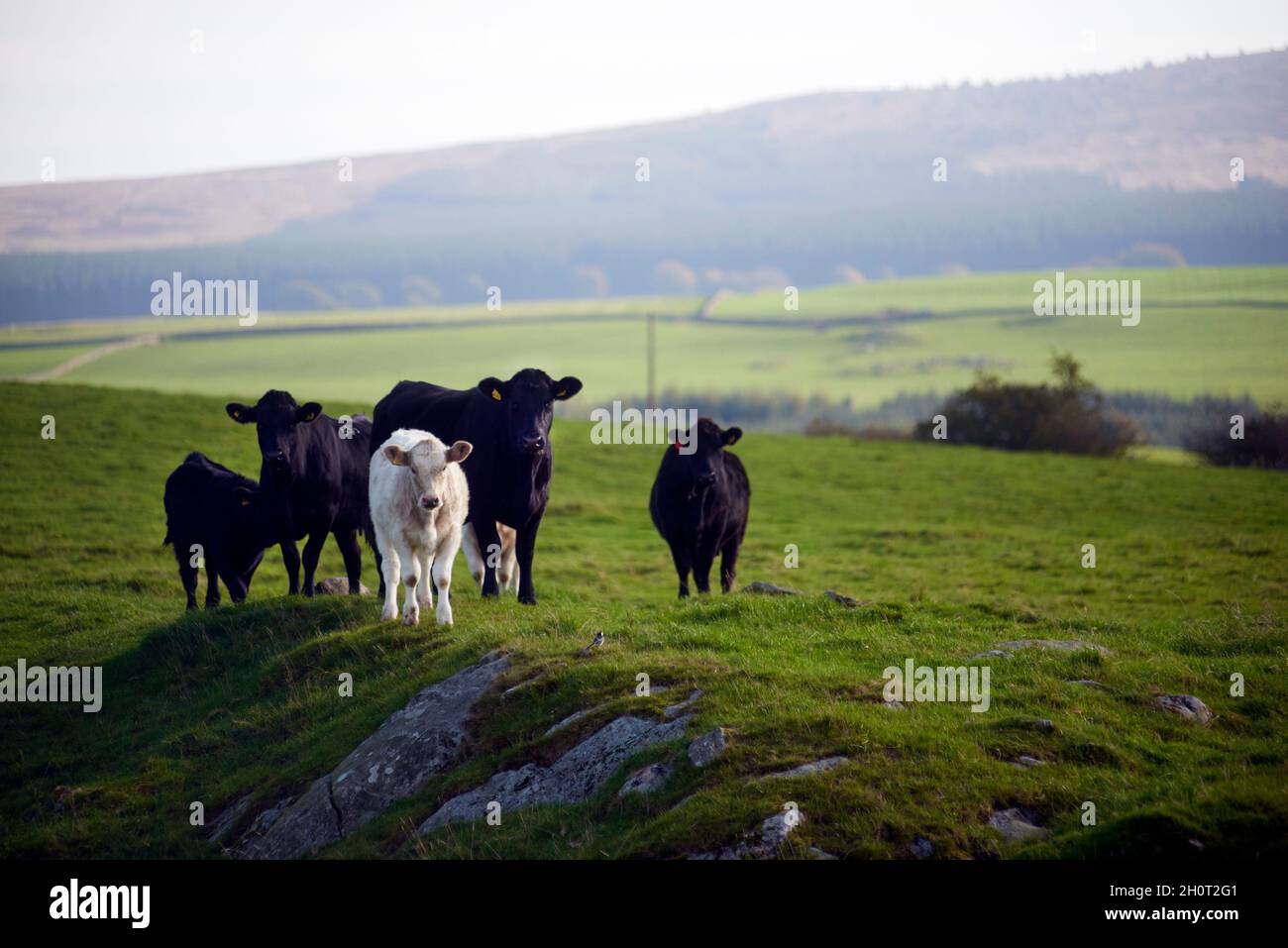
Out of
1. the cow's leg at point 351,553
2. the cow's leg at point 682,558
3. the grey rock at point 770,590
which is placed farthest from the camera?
the cow's leg at point 682,558

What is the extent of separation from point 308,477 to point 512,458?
2.69 metres

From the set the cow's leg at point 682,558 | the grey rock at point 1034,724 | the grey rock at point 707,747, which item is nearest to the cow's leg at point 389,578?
the grey rock at point 707,747

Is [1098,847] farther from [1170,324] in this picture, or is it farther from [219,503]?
[1170,324]

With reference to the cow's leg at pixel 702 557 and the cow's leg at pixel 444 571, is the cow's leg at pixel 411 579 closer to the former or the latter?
the cow's leg at pixel 444 571

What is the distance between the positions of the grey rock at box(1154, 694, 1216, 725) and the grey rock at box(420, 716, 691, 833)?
402 centimetres

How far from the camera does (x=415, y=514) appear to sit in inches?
552

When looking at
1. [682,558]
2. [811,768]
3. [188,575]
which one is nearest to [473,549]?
[682,558]

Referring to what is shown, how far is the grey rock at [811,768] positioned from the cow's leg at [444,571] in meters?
5.27

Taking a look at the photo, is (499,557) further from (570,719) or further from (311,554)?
(570,719)

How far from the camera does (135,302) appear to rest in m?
186

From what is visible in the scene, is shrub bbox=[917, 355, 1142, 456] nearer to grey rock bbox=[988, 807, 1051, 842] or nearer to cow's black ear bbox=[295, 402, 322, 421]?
cow's black ear bbox=[295, 402, 322, 421]

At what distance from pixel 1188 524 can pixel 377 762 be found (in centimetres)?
3007

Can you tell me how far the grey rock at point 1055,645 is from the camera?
42.1ft
